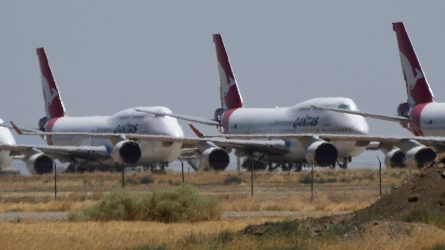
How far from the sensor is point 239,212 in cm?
3512

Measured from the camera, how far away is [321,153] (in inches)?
2584

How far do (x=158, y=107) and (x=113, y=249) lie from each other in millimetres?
51599

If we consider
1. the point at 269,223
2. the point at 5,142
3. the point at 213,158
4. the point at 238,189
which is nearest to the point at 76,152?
the point at 5,142

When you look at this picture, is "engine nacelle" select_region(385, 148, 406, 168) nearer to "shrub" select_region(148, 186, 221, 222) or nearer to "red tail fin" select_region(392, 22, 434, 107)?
"red tail fin" select_region(392, 22, 434, 107)

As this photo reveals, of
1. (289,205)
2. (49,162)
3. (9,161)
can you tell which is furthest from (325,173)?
(289,205)

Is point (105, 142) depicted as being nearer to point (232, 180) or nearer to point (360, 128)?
point (360, 128)

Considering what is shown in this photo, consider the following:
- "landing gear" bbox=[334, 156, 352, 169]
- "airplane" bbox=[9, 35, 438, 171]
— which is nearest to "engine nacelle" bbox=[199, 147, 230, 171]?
"airplane" bbox=[9, 35, 438, 171]

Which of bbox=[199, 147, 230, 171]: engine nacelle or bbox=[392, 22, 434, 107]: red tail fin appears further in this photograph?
bbox=[392, 22, 434, 107]: red tail fin

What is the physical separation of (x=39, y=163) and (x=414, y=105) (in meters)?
18.2

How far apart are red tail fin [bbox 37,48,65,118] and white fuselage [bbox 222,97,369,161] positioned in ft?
38.6

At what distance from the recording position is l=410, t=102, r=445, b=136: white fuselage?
216 ft

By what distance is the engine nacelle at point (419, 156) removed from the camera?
191 feet

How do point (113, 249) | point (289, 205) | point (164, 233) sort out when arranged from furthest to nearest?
1. point (289, 205)
2. point (164, 233)
3. point (113, 249)

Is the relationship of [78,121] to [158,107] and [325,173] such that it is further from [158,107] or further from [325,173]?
[325,173]
